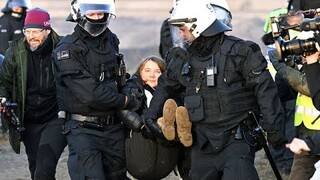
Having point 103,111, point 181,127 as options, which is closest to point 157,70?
point 103,111

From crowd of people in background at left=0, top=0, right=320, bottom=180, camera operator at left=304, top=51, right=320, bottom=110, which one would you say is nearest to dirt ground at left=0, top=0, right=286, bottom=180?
crowd of people in background at left=0, top=0, right=320, bottom=180

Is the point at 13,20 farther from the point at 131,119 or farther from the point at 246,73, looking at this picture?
the point at 246,73

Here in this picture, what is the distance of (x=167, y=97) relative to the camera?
688 centimetres

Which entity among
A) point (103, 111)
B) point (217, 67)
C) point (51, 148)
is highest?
point (217, 67)

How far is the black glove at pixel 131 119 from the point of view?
714cm

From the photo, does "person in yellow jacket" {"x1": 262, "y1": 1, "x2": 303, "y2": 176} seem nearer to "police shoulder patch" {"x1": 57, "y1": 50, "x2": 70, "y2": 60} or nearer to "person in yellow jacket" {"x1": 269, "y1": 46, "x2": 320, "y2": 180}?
"person in yellow jacket" {"x1": 269, "y1": 46, "x2": 320, "y2": 180}

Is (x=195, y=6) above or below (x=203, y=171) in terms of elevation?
above

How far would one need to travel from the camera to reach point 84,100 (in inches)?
272

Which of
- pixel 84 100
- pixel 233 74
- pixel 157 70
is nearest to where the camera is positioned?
pixel 233 74

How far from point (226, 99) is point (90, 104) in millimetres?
1153

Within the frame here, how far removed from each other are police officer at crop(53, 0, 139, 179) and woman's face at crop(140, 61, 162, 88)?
0.49 meters

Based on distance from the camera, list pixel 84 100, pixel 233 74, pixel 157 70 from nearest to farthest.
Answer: pixel 233 74 → pixel 84 100 → pixel 157 70

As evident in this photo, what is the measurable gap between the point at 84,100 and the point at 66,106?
292mm

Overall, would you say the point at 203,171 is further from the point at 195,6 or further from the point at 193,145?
the point at 195,6
